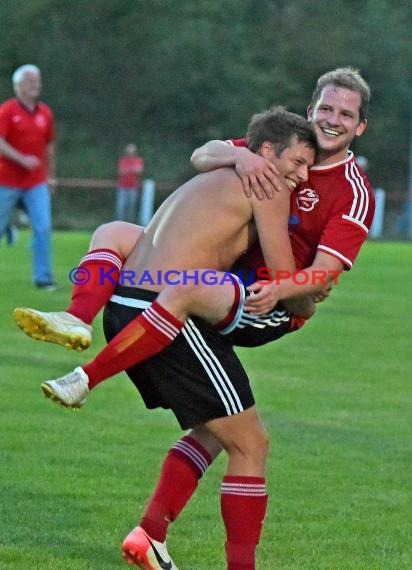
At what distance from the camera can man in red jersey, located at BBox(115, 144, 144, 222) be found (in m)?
34.8

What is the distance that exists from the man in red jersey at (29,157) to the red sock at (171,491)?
937 cm

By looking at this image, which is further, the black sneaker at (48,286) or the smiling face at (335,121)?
the black sneaker at (48,286)

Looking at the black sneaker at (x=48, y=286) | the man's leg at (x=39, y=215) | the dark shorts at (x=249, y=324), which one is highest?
the dark shorts at (x=249, y=324)

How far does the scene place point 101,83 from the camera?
48.6 m

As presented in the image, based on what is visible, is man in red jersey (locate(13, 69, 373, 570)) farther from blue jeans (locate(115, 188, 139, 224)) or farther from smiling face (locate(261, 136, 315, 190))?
blue jeans (locate(115, 188, 139, 224))

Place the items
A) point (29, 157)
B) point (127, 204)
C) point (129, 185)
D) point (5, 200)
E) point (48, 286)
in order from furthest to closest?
1. point (127, 204)
2. point (129, 185)
3. point (48, 286)
4. point (5, 200)
5. point (29, 157)

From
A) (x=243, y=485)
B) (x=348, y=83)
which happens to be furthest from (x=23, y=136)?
(x=243, y=485)

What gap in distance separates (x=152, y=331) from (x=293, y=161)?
867 millimetres

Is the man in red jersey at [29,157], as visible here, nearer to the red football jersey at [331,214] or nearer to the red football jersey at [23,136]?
the red football jersey at [23,136]

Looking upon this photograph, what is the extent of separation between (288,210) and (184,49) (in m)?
44.9

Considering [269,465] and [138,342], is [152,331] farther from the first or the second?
[269,465]

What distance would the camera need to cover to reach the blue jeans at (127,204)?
3581 cm

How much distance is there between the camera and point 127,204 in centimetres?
3625

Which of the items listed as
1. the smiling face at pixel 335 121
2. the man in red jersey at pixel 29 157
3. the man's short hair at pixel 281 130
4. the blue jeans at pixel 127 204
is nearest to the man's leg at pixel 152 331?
the man's short hair at pixel 281 130
